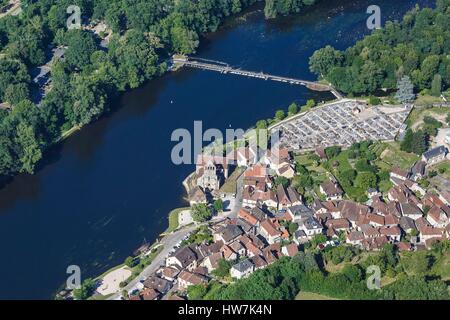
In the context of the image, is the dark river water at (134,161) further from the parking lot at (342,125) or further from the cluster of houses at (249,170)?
the parking lot at (342,125)

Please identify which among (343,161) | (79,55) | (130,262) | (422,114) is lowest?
(422,114)

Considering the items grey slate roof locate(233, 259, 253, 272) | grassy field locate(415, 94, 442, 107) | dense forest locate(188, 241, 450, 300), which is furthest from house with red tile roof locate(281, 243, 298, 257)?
grassy field locate(415, 94, 442, 107)

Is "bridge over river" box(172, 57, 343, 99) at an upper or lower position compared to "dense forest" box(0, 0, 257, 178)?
lower

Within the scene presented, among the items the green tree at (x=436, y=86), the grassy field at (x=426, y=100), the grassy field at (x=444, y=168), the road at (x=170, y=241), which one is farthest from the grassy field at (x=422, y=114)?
the road at (x=170, y=241)

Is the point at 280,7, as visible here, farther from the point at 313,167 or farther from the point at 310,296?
the point at 310,296

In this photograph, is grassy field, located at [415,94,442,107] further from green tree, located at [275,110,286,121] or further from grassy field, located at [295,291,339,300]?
grassy field, located at [295,291,339,300]

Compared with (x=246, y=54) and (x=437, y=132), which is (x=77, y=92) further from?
(x=437, y=132)

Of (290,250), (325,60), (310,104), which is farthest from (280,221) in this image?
(325,60)
